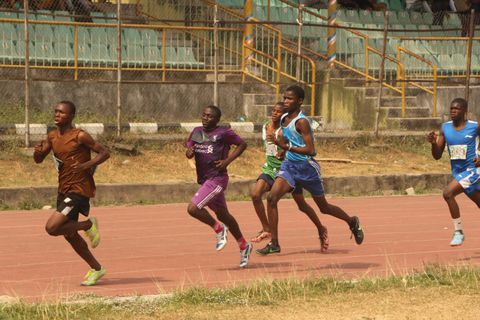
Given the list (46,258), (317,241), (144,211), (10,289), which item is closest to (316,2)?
(144,211)

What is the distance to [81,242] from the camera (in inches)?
460

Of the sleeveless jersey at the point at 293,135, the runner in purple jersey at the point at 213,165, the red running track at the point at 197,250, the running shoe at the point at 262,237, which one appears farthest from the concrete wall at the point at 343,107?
the runner in purple jersey at the point at 213,165

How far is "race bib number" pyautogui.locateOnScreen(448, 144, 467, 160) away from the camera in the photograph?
1405cm

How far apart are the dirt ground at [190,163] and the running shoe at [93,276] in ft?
24.7

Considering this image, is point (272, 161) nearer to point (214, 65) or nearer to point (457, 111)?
point (457, 111)

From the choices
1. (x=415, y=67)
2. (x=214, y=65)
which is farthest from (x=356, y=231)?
(x=415, y=67)

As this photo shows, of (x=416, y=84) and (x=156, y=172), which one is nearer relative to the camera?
(x=156, y=172)

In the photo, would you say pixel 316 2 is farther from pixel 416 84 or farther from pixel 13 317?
pixel 13 317

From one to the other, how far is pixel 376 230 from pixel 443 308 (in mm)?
6305

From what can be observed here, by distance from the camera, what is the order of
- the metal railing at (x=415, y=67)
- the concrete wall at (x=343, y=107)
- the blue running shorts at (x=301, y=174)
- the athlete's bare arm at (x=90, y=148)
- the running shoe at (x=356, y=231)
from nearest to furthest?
the athlete's bare arm at (x=90, y=148) → the blue running shorts at (x=301, y=174) → the running shoe at (x=356, y=231) → the concrete wall at (x=343, y=107) → the metal railing at (x=415, y=67)

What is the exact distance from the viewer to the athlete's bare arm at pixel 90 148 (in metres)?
11.5

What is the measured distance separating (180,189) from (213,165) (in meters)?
6.93

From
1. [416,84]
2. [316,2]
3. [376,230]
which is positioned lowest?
[376,230]

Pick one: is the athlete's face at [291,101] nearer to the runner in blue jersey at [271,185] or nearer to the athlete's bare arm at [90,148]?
the runner in blue jersey at [271,185]
